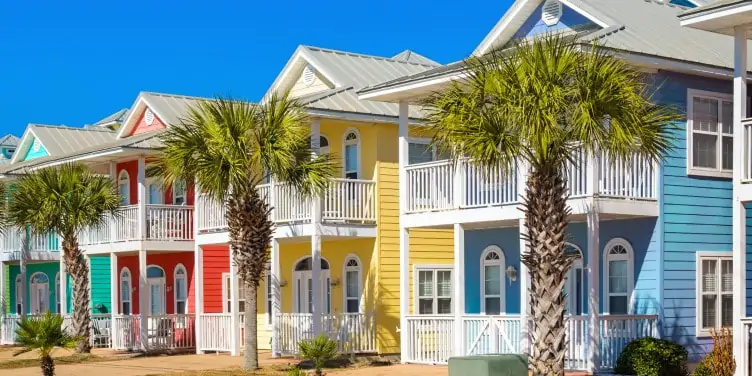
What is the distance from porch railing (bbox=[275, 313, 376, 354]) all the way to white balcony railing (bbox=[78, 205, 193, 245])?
6.60m

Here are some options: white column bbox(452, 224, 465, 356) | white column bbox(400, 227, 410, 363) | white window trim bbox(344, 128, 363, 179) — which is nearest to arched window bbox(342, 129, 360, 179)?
white window trim bbox(344, 128, 363, 179)

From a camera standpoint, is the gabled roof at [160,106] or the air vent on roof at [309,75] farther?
the gabled roof at [160,106]

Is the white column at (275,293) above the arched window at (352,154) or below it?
below

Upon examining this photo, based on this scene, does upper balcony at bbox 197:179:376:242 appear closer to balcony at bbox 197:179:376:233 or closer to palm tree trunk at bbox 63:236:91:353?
balcony at bbox 197:179:376:233

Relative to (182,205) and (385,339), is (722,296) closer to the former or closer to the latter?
(385,339)

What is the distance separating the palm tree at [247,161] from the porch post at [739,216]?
9117 millimetres

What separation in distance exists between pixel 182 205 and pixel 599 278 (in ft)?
48.9

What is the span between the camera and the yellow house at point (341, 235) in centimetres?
2878

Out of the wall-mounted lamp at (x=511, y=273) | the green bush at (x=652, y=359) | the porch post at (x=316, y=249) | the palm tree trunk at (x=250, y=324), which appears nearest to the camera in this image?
the green bush at (x=652, y=359)

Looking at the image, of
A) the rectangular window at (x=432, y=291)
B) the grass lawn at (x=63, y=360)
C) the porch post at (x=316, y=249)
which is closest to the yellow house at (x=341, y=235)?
the porch post at (x=316, y=249)

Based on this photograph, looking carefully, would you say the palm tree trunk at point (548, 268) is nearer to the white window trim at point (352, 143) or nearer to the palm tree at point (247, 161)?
the palm tree at point (247, 161)

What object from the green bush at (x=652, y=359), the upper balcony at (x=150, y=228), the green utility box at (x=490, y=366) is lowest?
the green bush at (x=652, y=359)

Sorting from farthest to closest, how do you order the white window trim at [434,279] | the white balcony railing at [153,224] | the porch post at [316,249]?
1. the white balcony railing at [153,224]
2. the white window trim at [434,279]
3. the porch post at [316,249]

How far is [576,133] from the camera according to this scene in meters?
17.6
